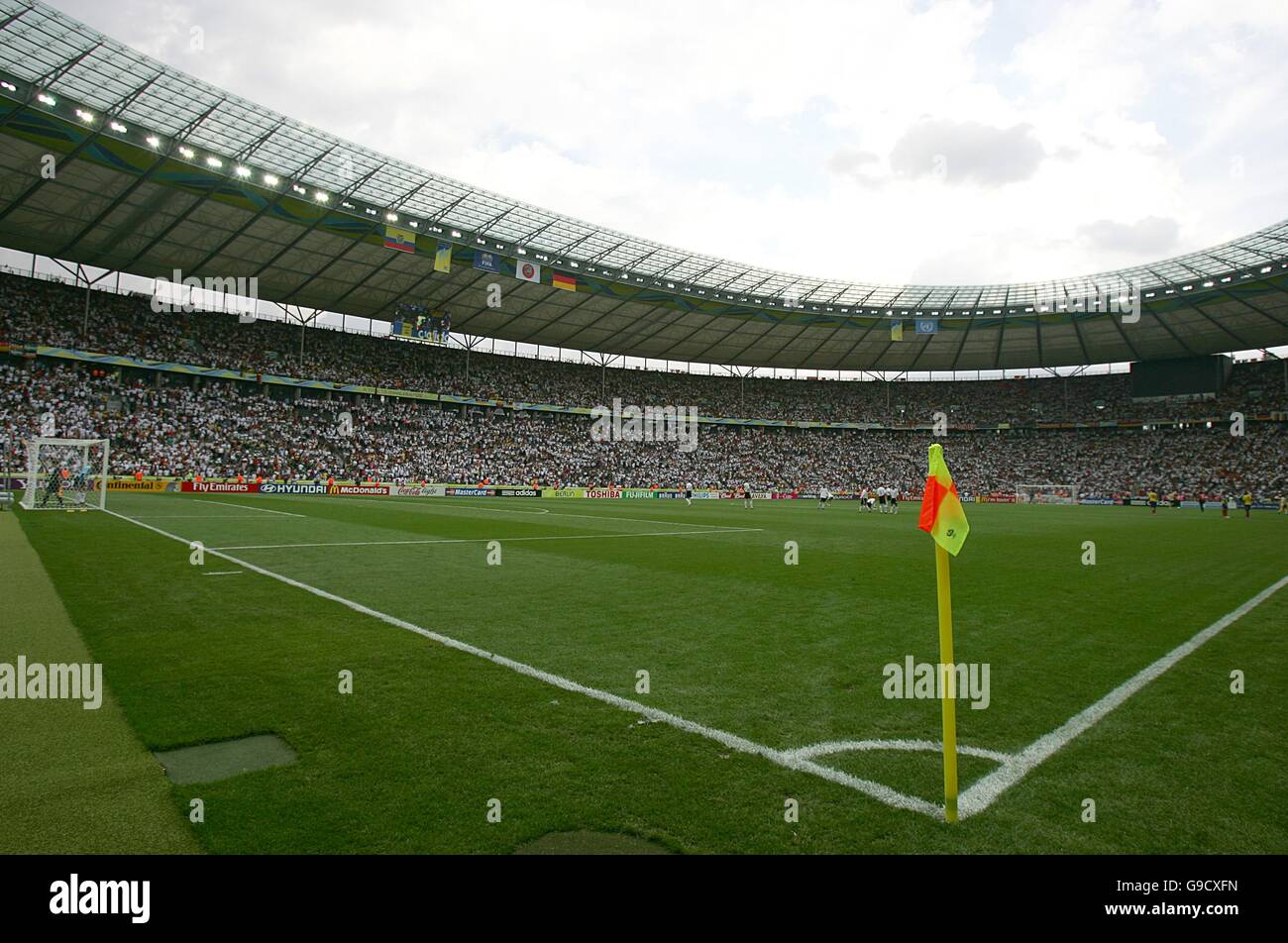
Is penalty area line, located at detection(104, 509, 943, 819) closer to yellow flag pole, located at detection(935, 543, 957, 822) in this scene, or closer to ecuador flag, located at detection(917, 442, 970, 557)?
yellow flag pole, located at detection(935, 543, 957, 822)

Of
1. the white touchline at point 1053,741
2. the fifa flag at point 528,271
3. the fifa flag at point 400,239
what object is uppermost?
the fifa flag at point 400,239

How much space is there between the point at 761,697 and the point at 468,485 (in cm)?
5168

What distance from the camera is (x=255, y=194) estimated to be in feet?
128

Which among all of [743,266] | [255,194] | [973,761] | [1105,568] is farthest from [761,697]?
[743,266]

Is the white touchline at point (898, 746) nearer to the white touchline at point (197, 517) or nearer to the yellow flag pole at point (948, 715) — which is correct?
the yellow flag pole at point (948, 715)

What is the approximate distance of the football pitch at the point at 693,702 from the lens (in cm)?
343

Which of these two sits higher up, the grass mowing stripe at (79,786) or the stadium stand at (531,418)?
the stadium stand at (531,418)

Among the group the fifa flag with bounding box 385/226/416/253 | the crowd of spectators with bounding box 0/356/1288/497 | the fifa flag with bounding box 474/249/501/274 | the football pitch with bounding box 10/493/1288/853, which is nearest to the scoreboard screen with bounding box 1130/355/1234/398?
the crowd of spectators with bounding box 0/356/1288/497

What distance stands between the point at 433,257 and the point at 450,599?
45413 mm

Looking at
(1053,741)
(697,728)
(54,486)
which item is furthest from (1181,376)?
(54,486)

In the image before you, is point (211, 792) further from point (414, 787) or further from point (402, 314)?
point (402, 314)

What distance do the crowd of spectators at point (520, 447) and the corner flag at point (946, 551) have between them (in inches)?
1874

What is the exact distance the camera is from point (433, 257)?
4922cm

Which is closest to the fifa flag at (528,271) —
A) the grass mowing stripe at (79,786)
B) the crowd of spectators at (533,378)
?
the crowd of spectators at (533,378)
